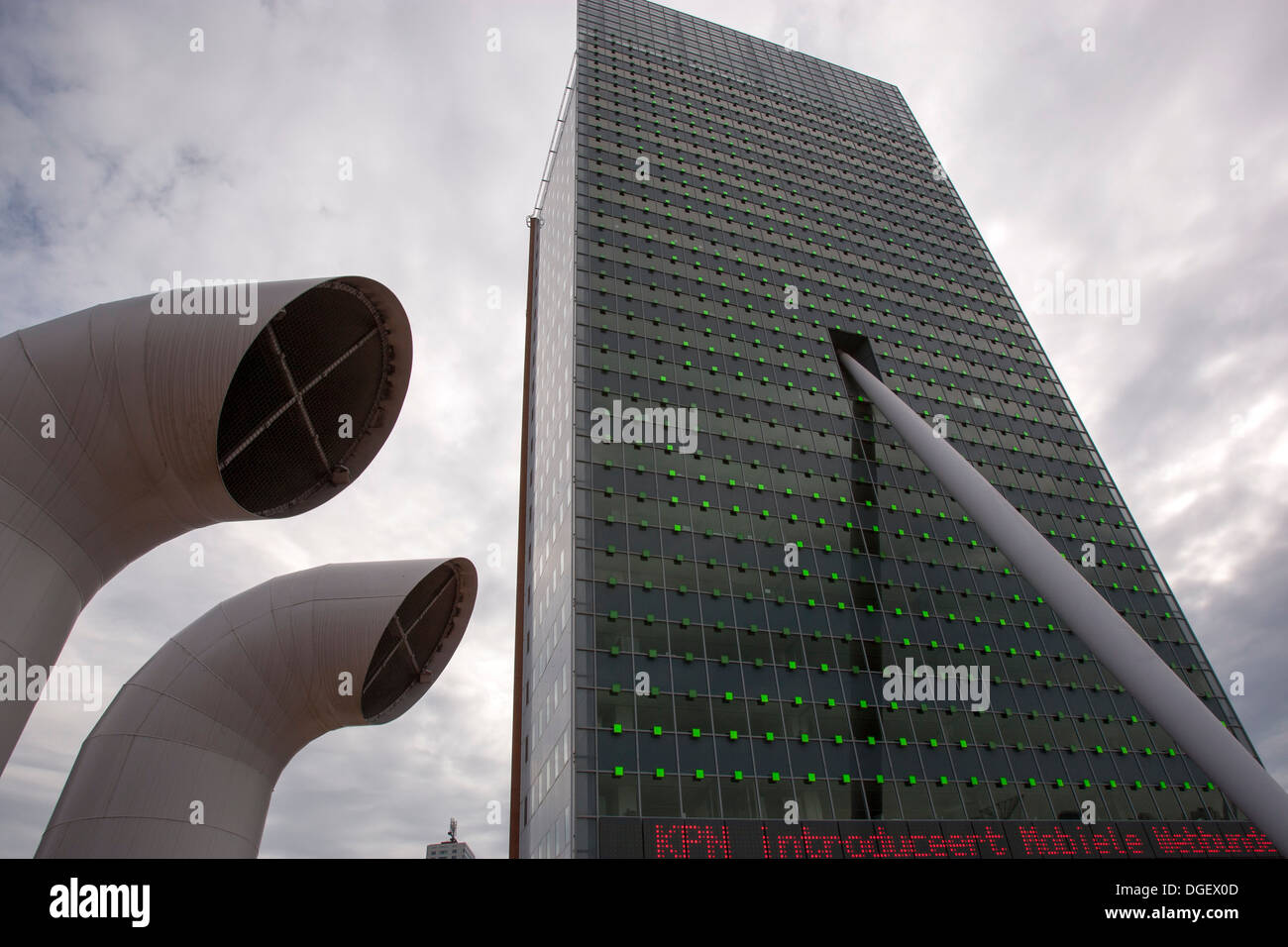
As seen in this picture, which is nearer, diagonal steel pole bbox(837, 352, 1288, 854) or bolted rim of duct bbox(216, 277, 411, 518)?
bolted rim of duct bbox(216, 277, 411, 518)

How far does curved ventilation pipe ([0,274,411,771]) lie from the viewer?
11.8m

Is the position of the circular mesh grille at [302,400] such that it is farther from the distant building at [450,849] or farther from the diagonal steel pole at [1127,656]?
the distant building at [450,849]

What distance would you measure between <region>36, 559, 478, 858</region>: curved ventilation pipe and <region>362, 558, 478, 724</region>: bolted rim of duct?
0.28 feet

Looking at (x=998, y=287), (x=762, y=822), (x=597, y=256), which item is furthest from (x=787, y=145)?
(x=762, y=822)

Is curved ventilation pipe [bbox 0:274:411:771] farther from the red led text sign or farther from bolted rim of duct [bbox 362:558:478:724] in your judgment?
the red led text sign

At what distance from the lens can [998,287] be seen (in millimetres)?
64062

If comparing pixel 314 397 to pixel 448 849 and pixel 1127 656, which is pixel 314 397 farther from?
pixel 448 849

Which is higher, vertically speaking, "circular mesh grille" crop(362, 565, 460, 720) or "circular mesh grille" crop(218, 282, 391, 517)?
"circular mesh grille" crop(218, 282, 391, 517)

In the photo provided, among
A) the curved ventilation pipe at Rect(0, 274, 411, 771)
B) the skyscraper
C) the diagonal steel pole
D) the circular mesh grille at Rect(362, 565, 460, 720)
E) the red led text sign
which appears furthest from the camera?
the skyscraper

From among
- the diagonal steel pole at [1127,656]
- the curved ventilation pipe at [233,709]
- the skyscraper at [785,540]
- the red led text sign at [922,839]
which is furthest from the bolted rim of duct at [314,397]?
the diagonal steel pole at [1127,656]

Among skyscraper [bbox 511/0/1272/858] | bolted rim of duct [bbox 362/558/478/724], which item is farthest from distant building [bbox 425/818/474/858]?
bolted rim of duct [bbox 362/558/478/724]

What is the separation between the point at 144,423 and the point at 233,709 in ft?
22.8

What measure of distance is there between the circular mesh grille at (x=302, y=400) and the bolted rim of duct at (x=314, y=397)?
2cm
